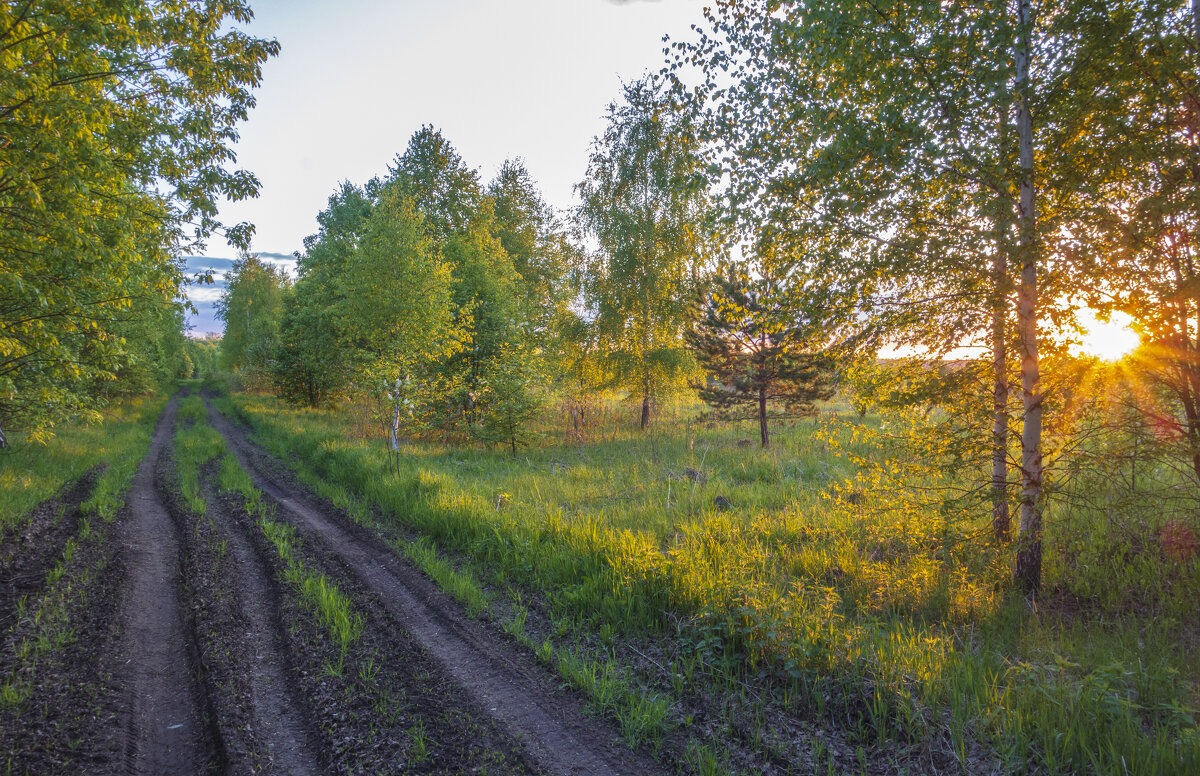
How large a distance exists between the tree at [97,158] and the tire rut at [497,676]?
5086mm

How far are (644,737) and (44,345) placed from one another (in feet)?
31.0

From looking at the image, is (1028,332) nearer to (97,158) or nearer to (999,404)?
(999,404)

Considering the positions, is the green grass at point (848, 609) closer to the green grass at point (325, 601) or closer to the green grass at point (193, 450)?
the green grass at point (325, 601)

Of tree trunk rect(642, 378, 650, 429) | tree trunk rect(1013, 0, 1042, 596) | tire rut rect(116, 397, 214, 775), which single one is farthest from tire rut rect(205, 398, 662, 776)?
tree trunk rect(642, 378, 650, 429)

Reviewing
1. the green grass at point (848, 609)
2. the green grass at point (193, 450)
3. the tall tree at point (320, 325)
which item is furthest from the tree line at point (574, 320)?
the green grass at point (848, 609)

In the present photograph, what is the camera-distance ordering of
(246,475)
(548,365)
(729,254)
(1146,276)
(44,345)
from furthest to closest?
(548,365), (246,475), (44,345), (729,254), (1146,276)

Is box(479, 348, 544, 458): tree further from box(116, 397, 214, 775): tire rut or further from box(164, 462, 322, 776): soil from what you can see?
box(116, 397, 214, 775): tire rut

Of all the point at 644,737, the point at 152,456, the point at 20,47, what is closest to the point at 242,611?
the point at 644,737

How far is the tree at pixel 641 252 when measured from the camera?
17.5 metres

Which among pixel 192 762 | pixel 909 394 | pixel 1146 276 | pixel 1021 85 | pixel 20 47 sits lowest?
pixel 192 762

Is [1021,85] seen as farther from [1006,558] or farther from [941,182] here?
[1006,558]

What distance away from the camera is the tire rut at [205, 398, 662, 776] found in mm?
3559

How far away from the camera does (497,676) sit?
450cm

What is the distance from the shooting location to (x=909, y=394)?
17.3ft
